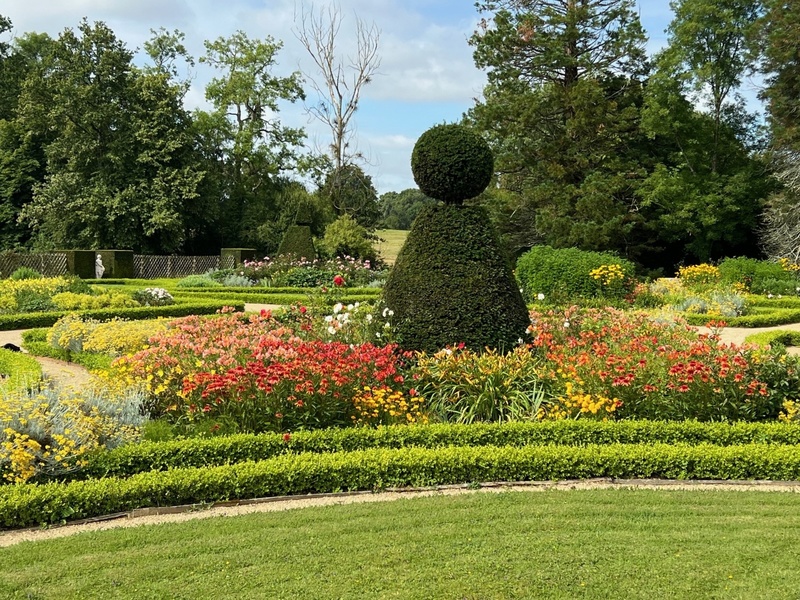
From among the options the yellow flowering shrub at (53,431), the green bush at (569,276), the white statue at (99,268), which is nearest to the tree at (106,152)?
the white statue at (99,268)

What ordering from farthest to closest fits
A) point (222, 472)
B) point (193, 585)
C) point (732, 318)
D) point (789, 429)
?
point (732, 318) < point (789, 429) < point (222, 472) < point (193, 585)

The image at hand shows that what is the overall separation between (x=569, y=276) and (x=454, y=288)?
8.99m

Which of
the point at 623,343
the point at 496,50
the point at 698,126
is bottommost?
the point at 623,343

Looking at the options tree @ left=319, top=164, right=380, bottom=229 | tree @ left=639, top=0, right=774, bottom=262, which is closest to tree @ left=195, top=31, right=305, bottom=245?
tree @ left=319, top=164, right=380, bottom=229

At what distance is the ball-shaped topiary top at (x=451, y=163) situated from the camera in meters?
7.16

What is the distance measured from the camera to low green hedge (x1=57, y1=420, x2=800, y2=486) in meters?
4.84

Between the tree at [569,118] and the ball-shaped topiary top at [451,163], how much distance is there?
1517 cm

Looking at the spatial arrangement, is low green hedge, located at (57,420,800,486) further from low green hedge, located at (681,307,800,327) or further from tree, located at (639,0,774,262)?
tree, located at (639,0,774,262)

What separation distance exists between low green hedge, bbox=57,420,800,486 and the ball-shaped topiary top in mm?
2927

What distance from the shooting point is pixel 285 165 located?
120ft

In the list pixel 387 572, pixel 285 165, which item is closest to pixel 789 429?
pixel 387 572

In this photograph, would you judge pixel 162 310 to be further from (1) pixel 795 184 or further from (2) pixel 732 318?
(1) pixel 795 184

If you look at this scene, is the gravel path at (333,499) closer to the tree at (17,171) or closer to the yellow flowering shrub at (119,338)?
the yellow flowering shrub at (119,338)

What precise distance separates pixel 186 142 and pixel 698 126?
21218 mm
